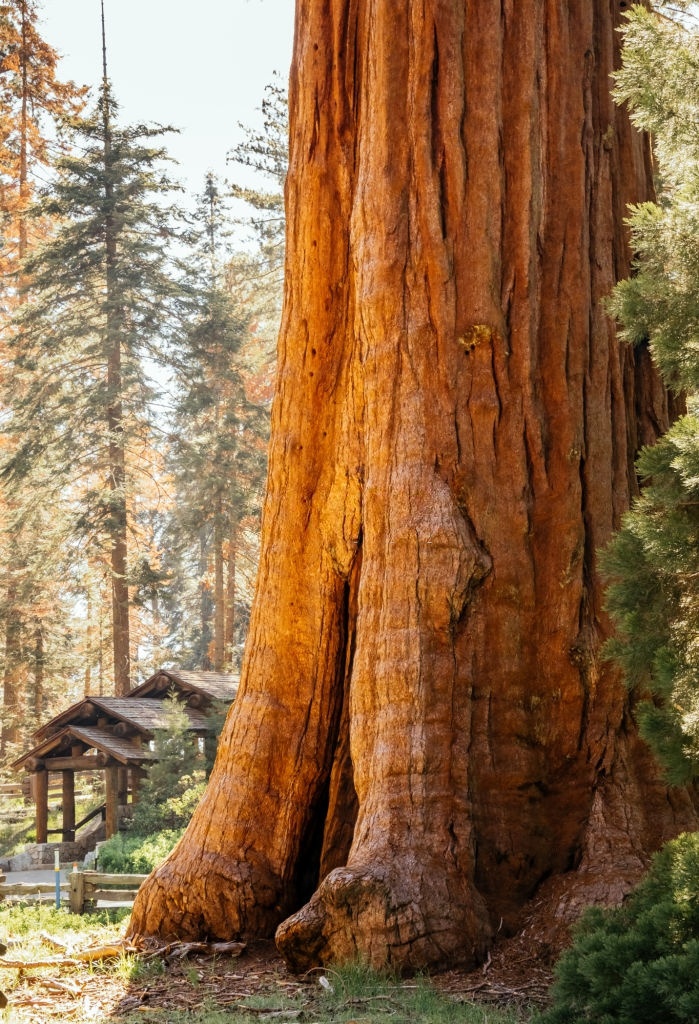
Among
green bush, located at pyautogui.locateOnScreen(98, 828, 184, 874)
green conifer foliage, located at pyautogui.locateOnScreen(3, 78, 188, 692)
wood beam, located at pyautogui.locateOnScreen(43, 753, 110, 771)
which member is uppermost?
green conifer foliage, located at pyautogui.locateOnScreen(3, 78, 188, 692)

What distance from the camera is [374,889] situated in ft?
15.8

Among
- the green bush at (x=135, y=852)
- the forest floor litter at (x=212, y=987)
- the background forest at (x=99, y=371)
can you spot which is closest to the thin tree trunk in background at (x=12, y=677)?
the background forest at (x=99, y=371)

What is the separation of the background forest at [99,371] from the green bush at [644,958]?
2253 cm

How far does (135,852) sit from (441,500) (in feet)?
41.6

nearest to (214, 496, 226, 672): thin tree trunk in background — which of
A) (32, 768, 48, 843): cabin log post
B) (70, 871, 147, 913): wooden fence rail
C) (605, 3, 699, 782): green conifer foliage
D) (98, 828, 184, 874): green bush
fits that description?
(32, 768, 48, 843): cabin log post

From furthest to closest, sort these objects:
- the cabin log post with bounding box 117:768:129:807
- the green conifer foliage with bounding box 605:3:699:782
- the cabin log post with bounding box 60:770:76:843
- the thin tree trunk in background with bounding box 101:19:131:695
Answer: the thin tree trunk in background with bounding box 101:19:131:695, the cabin log post with bounding box 60:770:76:843, the cabin log post with bounding box 117:768:129:807, the green conifer foliage with bounding box 605:3:699:782

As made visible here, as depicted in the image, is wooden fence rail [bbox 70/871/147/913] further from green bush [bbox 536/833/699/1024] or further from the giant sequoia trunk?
green bush [bbox 536/833/699/1024]

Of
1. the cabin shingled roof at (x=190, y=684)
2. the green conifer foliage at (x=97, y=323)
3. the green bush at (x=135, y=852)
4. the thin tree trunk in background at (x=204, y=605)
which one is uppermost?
the green conifer foliage at (x=97, y=323)

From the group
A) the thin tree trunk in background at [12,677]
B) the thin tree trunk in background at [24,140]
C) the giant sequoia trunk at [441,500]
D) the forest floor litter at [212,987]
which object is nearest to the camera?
the forest floor litter at [212,987]

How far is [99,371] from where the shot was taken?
31.7 m

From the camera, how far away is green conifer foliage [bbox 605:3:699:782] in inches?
149

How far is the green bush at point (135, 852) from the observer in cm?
1609

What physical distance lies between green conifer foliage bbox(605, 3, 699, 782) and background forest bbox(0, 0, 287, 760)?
22290 mm

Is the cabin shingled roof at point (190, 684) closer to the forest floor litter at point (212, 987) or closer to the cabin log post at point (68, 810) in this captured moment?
the cabin log post at point (68, 810)
